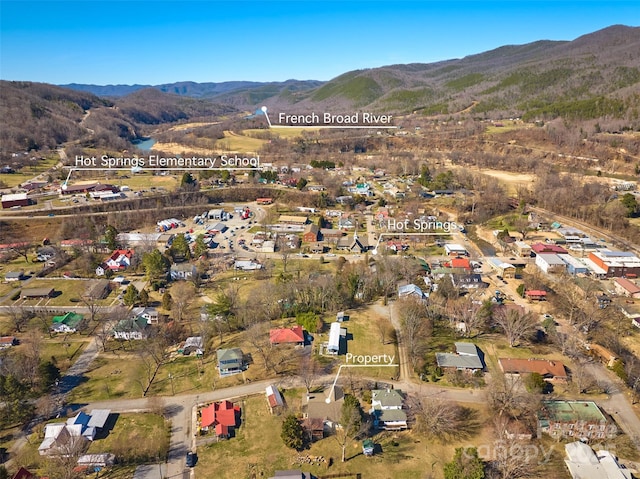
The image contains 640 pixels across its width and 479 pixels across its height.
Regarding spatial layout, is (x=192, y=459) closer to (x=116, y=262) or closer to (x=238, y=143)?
(x=116, y=262)

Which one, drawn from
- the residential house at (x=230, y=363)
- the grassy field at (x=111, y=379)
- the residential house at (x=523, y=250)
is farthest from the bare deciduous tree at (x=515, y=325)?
the grassy field at (x=111, y=379)

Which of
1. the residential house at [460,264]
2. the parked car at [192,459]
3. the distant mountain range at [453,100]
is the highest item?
the distant mountain range at [453,100]

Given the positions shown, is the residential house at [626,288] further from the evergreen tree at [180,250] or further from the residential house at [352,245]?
the evergreen tree at [180,250]

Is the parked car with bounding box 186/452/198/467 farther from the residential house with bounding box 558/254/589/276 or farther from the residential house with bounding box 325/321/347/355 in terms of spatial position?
the residential house with bounding box 558/254/589/276

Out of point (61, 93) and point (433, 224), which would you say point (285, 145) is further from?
point (61, 93)

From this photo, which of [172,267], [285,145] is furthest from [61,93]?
[172,267]

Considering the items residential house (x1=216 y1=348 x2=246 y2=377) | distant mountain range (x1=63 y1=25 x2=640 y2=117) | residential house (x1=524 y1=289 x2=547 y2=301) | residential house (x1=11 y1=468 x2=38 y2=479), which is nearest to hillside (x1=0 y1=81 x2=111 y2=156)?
residential house (x1=216 y1=348 x2=246 y2=377)
